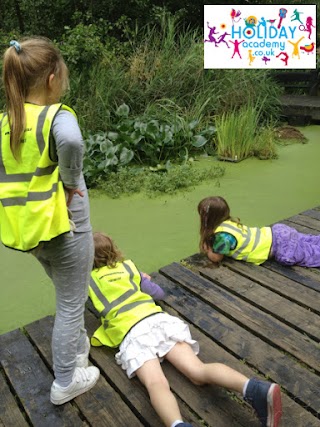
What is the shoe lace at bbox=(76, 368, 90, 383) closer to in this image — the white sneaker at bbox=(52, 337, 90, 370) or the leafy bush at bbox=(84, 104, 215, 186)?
the white sneaker at bbox=(52, 337, 90, 370)

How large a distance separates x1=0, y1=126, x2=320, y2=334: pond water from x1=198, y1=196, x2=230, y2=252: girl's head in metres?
0.51

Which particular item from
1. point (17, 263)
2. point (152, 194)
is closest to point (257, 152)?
point (152, 194)

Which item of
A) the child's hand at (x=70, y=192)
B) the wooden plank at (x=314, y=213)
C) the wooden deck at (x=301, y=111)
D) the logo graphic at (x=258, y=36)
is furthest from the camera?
the wooden deck at (x=301, y=111)

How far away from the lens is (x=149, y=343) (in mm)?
1871

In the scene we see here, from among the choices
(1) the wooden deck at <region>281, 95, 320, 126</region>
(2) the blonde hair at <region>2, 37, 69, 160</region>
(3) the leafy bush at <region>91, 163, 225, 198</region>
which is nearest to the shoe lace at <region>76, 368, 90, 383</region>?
(2) the blonde hair at <region>2, 37, 69, 160</region>

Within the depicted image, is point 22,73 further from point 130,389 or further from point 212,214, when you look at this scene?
point 212,214

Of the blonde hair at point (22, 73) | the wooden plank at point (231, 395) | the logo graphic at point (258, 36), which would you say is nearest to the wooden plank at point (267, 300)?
the wooden plank at point (231, 395)

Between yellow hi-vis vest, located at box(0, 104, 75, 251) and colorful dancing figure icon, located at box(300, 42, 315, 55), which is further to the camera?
colorful dancing figure icon, located at box(300, 42, 315, 55)

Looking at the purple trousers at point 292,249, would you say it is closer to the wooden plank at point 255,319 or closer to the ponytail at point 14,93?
the wooden plank at point 255,319

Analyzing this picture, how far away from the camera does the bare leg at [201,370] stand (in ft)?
5.37

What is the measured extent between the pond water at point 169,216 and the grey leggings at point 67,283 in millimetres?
884

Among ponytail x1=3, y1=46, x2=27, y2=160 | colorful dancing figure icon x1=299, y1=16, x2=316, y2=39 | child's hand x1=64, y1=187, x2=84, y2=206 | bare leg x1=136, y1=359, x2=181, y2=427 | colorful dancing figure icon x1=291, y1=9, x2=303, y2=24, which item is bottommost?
bare leg x1=136, y1=359, x2=181, y2=427

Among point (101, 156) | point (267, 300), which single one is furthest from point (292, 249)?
point (101, 156)

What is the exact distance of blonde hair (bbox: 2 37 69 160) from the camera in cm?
135
